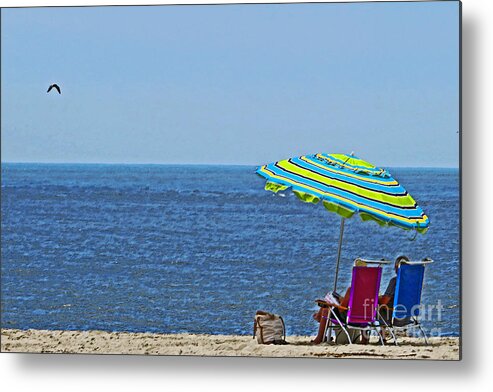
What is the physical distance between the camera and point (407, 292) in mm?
9047

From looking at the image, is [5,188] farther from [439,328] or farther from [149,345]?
[439,328]

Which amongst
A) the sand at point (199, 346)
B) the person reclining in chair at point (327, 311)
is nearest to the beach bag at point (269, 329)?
the sand at point (199, 346)

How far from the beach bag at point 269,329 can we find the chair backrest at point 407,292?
2.50 feet

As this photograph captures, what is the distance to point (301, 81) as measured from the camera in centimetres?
920

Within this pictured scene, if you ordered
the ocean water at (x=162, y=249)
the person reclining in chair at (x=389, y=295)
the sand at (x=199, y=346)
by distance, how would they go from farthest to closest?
the ocean water at (x=162, y=249) < the person reclining in chair at (x=389, y=295) < the sand at (x=199, y=346)

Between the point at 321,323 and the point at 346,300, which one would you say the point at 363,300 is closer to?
the point at 346,300

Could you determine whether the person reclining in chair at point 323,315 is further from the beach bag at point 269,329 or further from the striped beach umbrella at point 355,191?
the striped beach umbrella at point 355,191

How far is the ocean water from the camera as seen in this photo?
9289 millimetres

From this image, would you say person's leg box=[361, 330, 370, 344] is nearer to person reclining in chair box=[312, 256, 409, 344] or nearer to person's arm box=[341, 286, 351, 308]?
person reclining in chair box=[312, 256, 409, 344]

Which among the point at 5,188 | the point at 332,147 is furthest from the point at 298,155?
the point at 5,188

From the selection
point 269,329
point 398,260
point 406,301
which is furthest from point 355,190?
point 269,329

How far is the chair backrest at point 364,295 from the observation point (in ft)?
29.6

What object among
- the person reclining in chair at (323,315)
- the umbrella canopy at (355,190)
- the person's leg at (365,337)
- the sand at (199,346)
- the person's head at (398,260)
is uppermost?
the umbrella canopy at (355,190)

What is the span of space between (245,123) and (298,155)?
43cm
